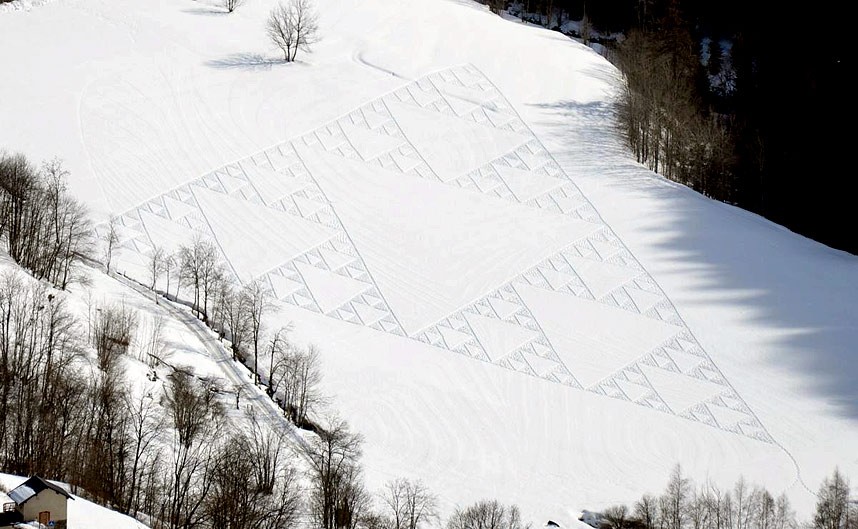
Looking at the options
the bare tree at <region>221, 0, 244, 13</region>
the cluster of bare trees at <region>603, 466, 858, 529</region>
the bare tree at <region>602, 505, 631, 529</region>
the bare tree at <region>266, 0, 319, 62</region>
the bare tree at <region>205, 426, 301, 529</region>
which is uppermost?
the bare tree at <region>221, 0, 244, 13</region>

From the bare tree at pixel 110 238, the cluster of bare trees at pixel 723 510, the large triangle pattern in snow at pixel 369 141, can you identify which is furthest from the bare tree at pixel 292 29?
the cluster of bare trees at pixel 723 510

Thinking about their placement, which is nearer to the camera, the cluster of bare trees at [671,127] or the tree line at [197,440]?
the tree line at [197,440]

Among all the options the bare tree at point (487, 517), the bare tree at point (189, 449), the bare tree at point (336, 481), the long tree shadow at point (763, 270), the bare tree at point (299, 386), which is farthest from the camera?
the long tree shadow at point (763, 270)

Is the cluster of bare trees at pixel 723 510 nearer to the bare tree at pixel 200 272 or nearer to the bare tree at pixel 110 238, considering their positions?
the bare tree at pixel 200 272

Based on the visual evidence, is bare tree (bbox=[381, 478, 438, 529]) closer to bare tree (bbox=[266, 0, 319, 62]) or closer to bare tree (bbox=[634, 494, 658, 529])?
bare tree (bbox=[634, 494, 658, 529])

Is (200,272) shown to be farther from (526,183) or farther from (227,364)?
(526,183)

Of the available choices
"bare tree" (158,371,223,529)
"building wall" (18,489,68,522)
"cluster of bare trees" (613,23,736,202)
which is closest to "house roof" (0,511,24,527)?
"building wall" (18,489,68,522)

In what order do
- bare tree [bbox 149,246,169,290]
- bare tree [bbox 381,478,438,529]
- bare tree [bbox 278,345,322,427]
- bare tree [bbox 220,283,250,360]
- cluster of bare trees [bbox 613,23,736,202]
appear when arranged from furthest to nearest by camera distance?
1. cluster of bare trees [bbox 613,23,736,202]
2. bare tree [bbox 149,246,169,290]
3. bare tree [bbox 220,283,250,360]
4. bare tree [bbox 278,345,322,427]
5. bare tree [bbox 381,478,438,529]

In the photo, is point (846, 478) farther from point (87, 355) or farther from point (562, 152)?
point (87, 355)
